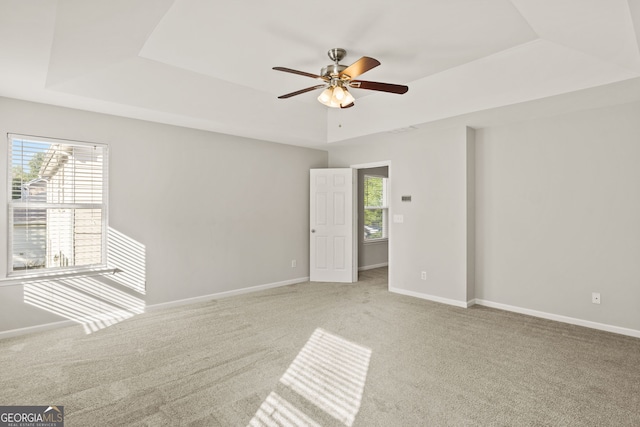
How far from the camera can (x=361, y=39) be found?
3080 mm

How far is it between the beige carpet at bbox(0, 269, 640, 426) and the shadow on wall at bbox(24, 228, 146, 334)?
0.22 metres

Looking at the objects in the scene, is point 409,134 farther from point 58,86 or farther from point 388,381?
point 58,86

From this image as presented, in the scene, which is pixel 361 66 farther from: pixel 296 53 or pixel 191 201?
pixel 191 201

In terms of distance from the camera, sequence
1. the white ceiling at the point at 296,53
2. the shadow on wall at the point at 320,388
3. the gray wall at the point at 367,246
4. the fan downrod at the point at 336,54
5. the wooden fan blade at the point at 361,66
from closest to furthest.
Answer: the shadow on wall at the point at 320,388 < the white ceiling at the point at 296,53 < the wooden fan blade at the point at 361,66 < the fan downrod at the point at 336,54 < the gray wall at the point at 367,246

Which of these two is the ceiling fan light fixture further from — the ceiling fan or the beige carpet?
the beige carpet

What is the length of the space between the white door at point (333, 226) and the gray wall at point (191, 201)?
0.20 metres

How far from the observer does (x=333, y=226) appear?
5.84m

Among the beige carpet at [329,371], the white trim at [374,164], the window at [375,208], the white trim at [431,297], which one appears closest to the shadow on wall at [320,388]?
the beige carpet at [329,371]

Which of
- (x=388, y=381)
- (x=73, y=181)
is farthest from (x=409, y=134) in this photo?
(x=73, y=181)

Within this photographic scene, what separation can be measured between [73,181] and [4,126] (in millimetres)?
761

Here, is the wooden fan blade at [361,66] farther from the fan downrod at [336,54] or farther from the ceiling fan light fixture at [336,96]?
the fan downrod at [336,54]

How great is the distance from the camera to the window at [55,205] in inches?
137

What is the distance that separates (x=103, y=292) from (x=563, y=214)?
5391mm

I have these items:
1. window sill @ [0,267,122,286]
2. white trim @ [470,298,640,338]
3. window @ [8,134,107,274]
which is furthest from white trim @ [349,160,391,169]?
window sill @ [0,267,122,286]
